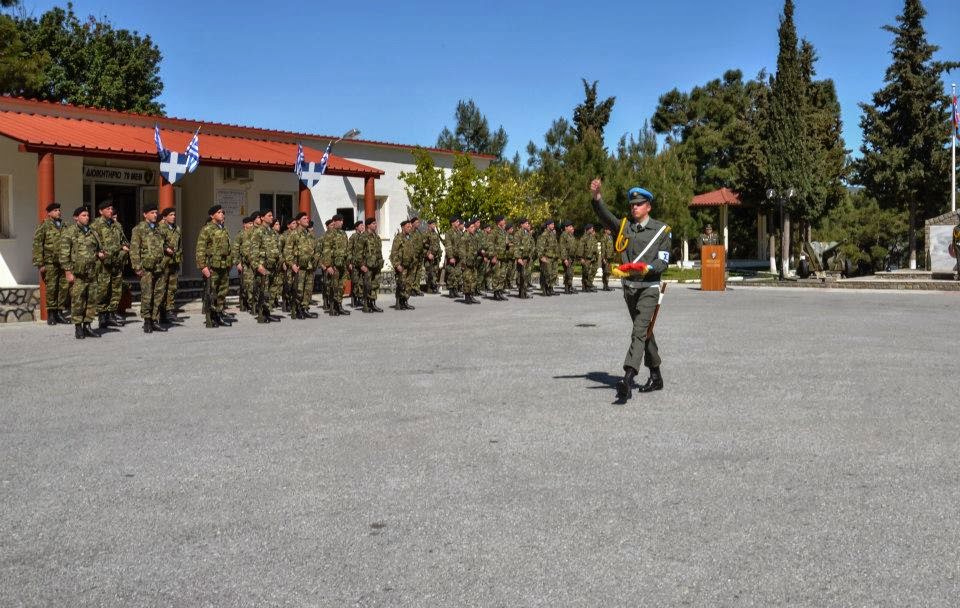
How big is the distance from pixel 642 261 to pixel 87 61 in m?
43.9

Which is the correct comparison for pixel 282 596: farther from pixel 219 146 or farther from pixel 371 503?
pixel 219 146

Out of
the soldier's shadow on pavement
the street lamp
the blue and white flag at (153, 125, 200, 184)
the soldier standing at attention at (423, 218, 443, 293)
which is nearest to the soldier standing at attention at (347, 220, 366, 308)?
the soldier standing at attention at (423, 218, 443, 293)

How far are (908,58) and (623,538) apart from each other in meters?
42.5

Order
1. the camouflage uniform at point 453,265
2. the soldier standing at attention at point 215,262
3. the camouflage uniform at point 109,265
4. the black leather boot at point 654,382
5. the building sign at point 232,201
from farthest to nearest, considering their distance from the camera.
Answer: the building sign at point 232,201
the camouflage uniform at point 453,265
the soldier standing at attention at point 215,262
the camouflage uniform at point 109,265
the black leather boot at point 654,382

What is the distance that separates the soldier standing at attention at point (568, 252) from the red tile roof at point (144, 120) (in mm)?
6265

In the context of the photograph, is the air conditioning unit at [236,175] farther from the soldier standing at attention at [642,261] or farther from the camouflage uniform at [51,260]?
the soldier standing at attention at [642,261]

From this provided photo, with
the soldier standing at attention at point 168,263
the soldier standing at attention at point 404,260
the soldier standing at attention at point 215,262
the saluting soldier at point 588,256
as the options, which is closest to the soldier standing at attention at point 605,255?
the saluting soldier at point 588,256

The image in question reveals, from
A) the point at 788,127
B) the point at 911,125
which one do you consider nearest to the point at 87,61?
the point at 788,127

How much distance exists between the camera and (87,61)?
45.7 m

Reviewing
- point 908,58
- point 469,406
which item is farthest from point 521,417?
point 908,58

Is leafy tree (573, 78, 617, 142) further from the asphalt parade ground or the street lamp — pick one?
the asphalt parade ground

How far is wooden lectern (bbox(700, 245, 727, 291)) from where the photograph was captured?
27.6 meters

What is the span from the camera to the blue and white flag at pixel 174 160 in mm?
18344

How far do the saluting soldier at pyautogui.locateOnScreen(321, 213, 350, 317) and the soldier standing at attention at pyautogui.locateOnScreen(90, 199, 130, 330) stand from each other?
3.83 m
